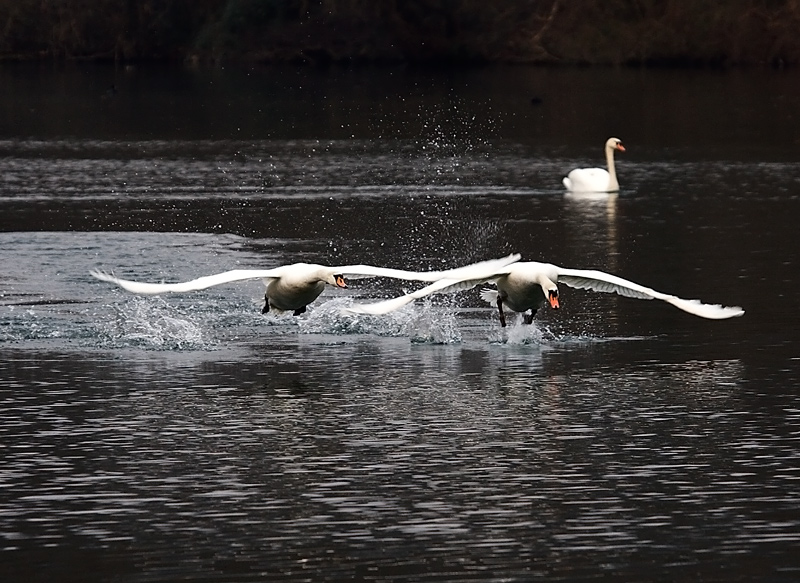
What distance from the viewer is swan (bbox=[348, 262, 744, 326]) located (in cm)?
1859

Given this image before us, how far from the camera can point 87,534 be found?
1231 centimetres

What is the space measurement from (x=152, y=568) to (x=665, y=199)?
943 inches

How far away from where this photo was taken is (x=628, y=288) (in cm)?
1942

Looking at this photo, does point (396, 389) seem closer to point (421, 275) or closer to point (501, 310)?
point (421, 275)

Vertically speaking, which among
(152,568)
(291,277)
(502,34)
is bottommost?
(152,568)

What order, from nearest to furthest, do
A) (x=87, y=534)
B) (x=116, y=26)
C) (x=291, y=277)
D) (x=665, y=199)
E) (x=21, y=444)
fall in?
1. (x=87, y=534)
2. (x=21, y=444)
3. (x=291, y=277)
4. (x=665, y=199)
5. (x=116, y=26)

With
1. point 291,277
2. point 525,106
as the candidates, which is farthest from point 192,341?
point 525,106

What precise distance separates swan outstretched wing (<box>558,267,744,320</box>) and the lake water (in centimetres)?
45

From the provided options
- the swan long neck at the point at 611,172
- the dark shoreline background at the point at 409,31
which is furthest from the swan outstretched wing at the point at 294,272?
the dark shoreline background at the point at 409,31

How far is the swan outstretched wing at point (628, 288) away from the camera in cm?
1861

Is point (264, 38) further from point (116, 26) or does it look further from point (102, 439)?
point (102, 439)

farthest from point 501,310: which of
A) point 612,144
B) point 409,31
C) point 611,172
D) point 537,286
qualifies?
point 409,31

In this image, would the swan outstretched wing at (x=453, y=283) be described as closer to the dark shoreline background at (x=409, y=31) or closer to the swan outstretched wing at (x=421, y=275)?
the swan outstretched wing at (x=421, y=275)

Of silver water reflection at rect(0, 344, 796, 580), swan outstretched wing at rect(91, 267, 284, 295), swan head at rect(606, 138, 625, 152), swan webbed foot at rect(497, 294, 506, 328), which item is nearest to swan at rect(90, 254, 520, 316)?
swan outstretched wing at rect(91, 267, 284, 295)
